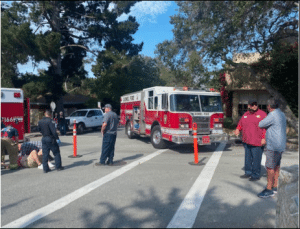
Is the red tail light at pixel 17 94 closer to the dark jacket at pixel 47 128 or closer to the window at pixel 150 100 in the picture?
the dark jacket at pixel 47 128

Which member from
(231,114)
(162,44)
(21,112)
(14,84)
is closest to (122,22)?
(162,44)

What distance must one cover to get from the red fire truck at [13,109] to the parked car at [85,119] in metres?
7.00

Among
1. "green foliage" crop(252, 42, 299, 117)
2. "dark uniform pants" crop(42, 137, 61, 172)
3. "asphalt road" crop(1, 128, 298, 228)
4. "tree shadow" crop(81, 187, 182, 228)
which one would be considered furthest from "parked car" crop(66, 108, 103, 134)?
"tree shadow" crop(81, 187, 182, 228)

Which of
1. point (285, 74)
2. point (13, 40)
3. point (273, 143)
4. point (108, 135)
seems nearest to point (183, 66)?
point (285, 74)

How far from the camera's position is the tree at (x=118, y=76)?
24.5m

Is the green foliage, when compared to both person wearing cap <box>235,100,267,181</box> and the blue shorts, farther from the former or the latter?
the blue shorts

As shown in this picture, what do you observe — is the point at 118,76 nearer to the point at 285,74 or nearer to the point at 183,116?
the point at 285,74

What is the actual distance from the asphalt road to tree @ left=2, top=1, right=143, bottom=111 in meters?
16.2

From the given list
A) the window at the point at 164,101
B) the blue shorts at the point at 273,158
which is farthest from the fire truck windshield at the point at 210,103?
the blue shorts at the point at 273,158

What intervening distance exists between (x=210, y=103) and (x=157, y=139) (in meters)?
2.69

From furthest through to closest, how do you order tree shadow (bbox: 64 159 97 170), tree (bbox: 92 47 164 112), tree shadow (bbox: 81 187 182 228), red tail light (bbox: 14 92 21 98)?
tree (bbox: 92 47 164 112) < red tail light (bbox: 14 92 21 98) < tree shadow (bbox: 64 159 97 170) < tree shadow (bbox: 81 187 182 228)

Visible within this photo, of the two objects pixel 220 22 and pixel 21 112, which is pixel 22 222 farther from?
pixel 220 22

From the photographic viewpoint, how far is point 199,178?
21.1 ft

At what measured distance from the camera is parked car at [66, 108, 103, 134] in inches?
747
